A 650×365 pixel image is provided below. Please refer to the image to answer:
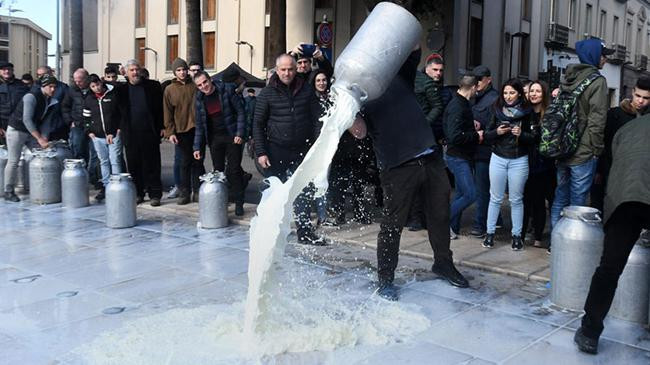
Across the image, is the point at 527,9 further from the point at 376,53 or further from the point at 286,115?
the point at 376,53

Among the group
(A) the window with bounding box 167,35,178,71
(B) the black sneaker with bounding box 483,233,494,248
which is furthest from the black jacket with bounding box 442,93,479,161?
(A) the window with bounding box 167,35,178,71

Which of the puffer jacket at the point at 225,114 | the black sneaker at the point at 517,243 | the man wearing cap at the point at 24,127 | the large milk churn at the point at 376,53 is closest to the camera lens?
the large milk churn at the point at 376,53

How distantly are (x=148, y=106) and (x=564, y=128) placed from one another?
5.71 metres

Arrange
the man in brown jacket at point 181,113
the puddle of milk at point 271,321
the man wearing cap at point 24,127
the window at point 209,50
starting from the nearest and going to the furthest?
the puddle of milk at point 271,321, the man in brown jacket at point 181,113, the man wearing cap at point 24,127, the window at point 209,50

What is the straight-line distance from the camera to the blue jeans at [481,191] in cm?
690

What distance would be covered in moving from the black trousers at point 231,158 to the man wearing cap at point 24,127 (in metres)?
3.10

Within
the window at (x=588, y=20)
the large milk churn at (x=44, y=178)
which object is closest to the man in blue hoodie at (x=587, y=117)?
the large milk churn at (x=44, y=178)

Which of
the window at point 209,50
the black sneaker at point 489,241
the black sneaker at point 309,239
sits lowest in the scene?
the black sneaker at point 309,239

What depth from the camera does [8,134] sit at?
971cm

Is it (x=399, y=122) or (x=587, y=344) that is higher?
(x=399, y=122)

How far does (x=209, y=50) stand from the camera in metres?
29.4

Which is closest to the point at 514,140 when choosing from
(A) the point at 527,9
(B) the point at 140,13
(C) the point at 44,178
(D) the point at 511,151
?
(D) the point at 511,151

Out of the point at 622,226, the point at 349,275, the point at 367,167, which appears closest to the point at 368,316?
the point at 349,275

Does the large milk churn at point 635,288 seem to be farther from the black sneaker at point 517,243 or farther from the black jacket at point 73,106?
the black jacket at point 73,106
